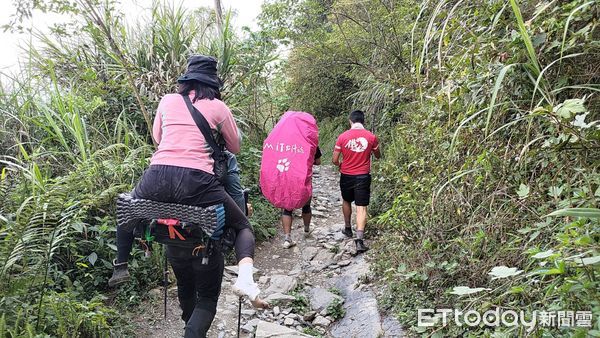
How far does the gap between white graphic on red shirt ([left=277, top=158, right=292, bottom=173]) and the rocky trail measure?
1.17 metres

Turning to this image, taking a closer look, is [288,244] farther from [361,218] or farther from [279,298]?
[279,298]

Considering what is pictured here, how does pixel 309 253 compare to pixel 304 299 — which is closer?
pixel 304 299

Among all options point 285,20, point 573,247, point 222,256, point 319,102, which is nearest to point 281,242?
point 222,256

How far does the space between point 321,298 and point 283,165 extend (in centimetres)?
172

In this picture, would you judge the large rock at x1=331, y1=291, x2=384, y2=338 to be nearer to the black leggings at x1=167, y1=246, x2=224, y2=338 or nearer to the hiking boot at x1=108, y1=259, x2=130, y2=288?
the black leggings at x1=167, y1=246, x2=224, y2=338

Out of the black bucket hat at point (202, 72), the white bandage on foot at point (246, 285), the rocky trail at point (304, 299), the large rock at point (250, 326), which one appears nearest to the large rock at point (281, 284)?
the rocky trail at point (304, 299)

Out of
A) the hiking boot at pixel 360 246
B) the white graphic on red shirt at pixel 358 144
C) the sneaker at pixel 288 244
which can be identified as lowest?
the sneaker at pixel 288 244

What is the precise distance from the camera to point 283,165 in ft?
17.3

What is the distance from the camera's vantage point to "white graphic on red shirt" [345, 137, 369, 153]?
18.2ft

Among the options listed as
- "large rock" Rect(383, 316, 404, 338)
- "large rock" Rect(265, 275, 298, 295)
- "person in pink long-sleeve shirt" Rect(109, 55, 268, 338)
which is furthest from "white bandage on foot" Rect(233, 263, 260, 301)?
"large rock" Rect(265, 275, 298, 295)

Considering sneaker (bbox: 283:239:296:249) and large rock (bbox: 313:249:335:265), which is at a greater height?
sneaker (bbox: 283:239:296:249)

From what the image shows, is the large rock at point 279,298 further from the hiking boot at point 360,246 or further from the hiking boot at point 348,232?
the hiking boot at point 348,232

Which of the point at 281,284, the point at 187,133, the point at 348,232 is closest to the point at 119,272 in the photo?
the point at 187,133

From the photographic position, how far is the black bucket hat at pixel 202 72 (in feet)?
8.84
